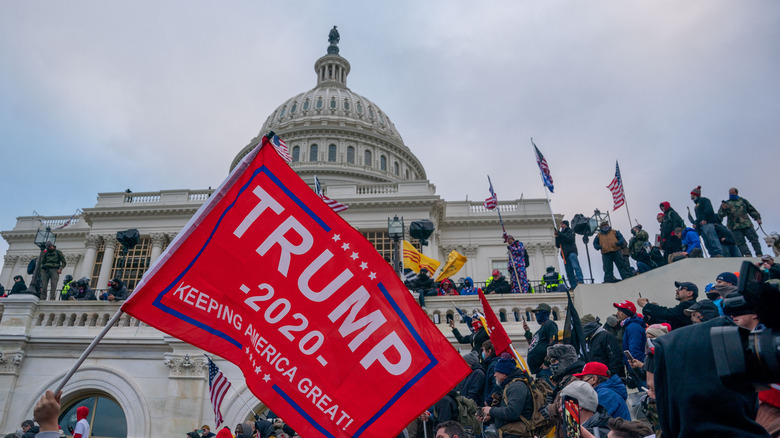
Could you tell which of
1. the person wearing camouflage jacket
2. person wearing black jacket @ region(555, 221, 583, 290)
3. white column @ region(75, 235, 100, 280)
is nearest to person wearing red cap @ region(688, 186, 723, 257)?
the person wearing camouflage jacket

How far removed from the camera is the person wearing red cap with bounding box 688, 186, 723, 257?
48.0 ft

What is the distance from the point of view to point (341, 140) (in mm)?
64938

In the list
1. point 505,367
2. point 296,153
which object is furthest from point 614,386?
point 296,153

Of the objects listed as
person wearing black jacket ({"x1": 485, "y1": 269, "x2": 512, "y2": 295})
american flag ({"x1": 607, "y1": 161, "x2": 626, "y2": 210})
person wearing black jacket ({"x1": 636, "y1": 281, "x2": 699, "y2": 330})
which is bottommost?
person wearing black jacket ({"x1": 636, "y1": 281, "x2": 699, "y2": 330})

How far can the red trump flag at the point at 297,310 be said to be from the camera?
13.4 feet

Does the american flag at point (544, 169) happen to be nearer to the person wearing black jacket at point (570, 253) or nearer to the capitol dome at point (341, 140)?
the person wearing black jacket at point (570, 253)

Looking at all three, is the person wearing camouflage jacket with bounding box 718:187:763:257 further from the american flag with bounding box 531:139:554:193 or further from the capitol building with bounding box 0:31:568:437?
the american flag with bounding box 531:139:554:193

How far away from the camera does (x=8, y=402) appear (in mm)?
15672

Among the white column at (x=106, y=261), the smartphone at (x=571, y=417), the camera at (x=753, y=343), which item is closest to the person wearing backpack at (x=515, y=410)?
the smartphone at (x=571, y=417)

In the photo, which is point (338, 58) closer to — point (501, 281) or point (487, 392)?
point (501, 281)

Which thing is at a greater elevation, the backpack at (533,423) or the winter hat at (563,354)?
the winter hat at (563,354)

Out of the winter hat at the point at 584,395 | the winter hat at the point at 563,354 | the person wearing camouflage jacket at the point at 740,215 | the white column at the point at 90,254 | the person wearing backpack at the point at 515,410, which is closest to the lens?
the winter hat at the point at 584,395

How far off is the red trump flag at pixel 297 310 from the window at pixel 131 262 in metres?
38.4

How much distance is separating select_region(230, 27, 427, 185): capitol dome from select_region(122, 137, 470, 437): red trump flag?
166 feet
